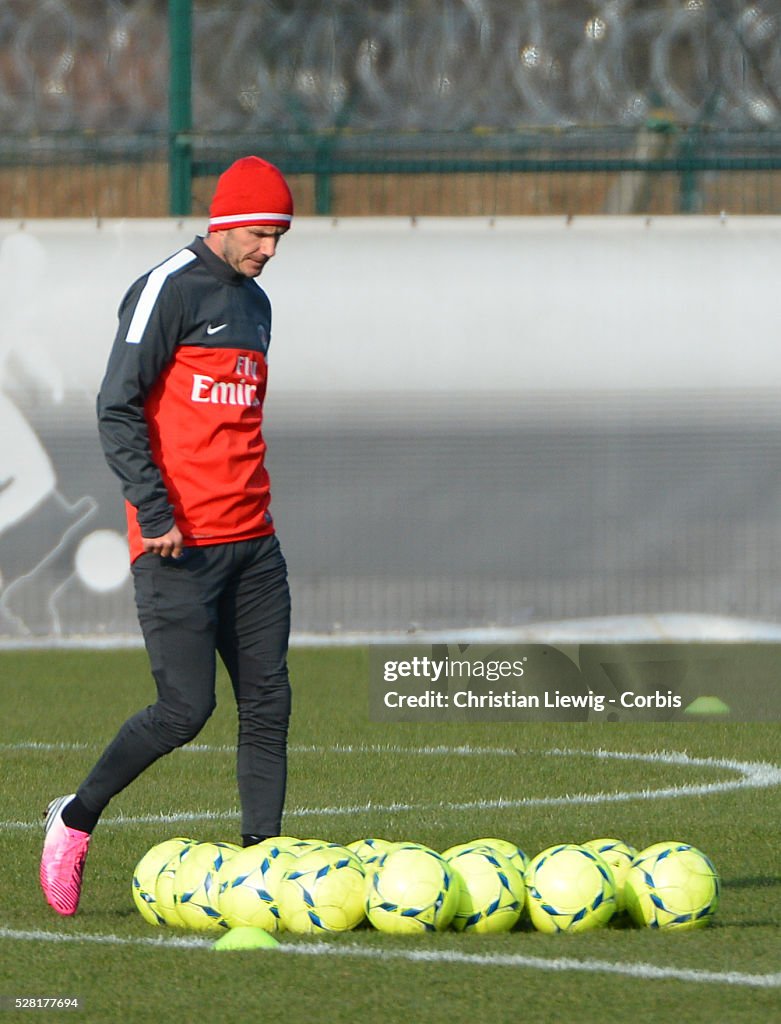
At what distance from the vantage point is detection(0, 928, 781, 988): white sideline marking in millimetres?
4602

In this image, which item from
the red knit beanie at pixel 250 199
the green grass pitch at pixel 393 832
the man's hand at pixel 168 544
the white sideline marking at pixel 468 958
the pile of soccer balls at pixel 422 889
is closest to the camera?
the green grass pitch at pixel 393 832

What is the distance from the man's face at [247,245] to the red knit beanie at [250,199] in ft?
0.06

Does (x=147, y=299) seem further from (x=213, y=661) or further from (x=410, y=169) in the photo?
(x=410, y=169)

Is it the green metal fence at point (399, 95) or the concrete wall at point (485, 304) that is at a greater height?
the green metal fence at point (399, 95)

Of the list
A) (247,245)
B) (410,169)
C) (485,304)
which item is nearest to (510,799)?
(247,245)

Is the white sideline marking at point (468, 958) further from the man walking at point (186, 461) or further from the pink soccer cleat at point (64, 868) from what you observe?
the man walking at point (186, 461)

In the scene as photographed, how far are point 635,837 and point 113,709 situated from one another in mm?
4318

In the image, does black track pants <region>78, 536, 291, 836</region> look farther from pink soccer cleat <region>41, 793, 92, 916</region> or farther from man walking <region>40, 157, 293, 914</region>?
pink soccer cleat <region>41, 793, 92, 916</region>

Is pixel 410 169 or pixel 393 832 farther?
pixel 410 169

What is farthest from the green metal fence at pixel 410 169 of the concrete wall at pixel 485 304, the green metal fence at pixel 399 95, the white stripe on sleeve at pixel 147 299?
the white stripe on sleeve at pixel 147 299

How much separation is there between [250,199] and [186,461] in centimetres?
75

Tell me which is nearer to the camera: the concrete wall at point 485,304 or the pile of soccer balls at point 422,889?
the pile of soccer balls at point 422,889

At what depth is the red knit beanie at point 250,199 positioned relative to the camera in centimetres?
545

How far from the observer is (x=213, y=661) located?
5.51 m
